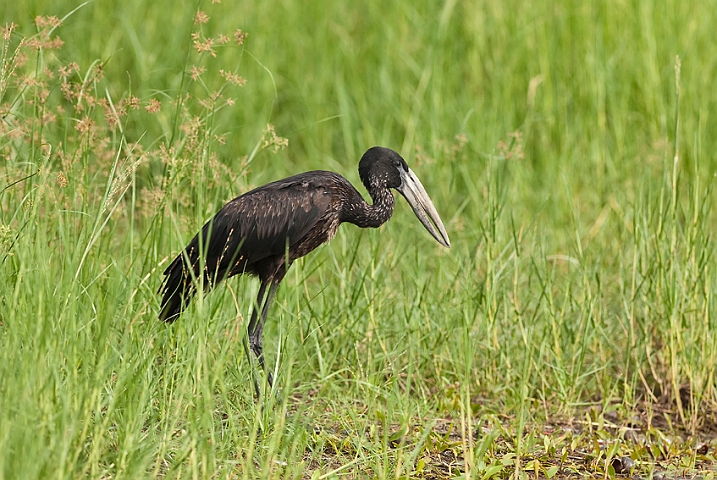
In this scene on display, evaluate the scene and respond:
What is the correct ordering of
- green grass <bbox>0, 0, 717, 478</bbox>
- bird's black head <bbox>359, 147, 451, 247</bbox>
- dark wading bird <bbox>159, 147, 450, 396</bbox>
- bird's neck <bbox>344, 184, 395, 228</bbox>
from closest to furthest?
green grass <bbox>0, 0, 717, 478</bbox>, dark wading bird <bbox>159, 147, 450, 396</bbox>, bird's neck <bbox>344, 184, 395, 228</bbox>, bird's black head <bbox>359, 147, 451, 247</bbox>

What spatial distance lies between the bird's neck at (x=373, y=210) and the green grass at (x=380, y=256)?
0.96 ft

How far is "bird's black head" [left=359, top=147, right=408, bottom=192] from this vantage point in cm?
521

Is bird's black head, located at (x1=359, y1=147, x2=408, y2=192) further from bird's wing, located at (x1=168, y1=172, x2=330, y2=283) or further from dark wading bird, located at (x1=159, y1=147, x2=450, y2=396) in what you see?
bird's wing, located at (x1=168, y1=172, x2=330, y2=283)

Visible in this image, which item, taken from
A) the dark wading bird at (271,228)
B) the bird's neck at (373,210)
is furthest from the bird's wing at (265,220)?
the bird's neck at (373,210)

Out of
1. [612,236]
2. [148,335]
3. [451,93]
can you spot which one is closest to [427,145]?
[451,93]

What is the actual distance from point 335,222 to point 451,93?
3526 millimetres

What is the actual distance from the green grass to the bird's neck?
292mm

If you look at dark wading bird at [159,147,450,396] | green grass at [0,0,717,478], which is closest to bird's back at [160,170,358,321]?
dark wading bird at [159,147,450,396]

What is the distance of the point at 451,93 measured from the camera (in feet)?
27.1

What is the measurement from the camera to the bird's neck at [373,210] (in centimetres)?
506

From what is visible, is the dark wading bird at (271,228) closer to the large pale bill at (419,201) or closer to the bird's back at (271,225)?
the bird's back at (271,225)

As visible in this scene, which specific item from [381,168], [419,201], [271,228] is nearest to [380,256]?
[419,201]

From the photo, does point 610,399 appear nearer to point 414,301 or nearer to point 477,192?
point 414,301

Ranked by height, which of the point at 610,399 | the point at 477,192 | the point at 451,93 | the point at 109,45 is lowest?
the point at 610,399
